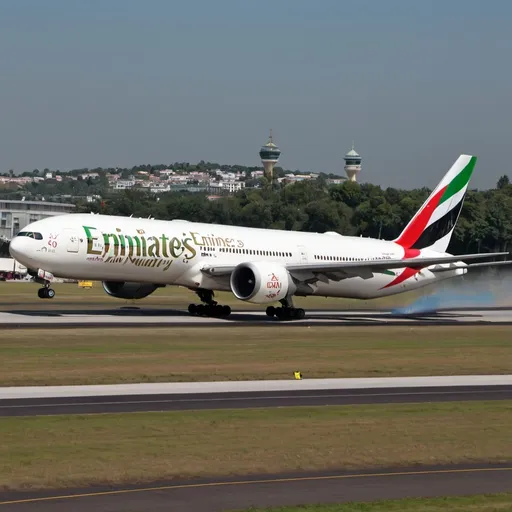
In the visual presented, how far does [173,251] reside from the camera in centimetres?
5391

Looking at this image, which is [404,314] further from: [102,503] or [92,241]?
[102,503]

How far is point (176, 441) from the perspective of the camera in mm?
21656

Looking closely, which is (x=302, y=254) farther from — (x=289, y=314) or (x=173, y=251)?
(x=173, y=251)

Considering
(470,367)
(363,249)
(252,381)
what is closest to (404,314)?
(363,249)

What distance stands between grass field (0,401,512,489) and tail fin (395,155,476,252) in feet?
132

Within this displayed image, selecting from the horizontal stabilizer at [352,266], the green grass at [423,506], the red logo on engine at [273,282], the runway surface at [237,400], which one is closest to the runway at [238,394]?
the runway surface at [237,400]

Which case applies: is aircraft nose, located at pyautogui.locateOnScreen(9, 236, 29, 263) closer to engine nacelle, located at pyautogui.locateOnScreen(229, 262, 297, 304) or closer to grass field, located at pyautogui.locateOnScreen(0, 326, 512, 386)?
grass field, located at pyautogui.locateOnScreen(0, 326, 512, 386)

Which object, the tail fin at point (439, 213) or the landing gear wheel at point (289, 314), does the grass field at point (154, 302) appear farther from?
the landing gear wheel at point (289, 314)

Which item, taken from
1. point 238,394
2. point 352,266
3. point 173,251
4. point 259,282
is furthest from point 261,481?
point 352,266

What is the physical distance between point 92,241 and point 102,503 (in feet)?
117

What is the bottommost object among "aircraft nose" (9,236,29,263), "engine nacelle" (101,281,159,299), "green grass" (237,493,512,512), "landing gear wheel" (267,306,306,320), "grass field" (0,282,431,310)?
"green grass" (237,493,512,512)

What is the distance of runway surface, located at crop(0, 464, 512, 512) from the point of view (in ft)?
53.1

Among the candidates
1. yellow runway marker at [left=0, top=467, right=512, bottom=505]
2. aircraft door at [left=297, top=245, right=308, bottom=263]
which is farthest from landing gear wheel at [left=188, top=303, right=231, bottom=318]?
yellow runway marker at [left=0, top=467, right=512, bottom=505]

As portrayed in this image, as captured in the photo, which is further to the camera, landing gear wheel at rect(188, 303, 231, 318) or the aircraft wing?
landing gear wheel at rect(188, 303, 231, 318)
